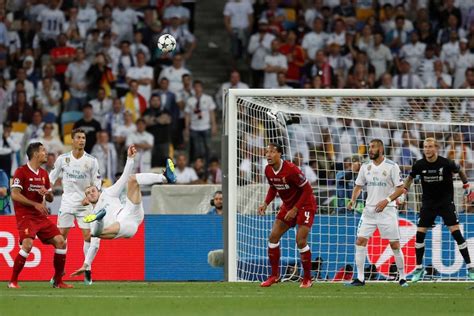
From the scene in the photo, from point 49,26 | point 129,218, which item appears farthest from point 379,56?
point 129,218

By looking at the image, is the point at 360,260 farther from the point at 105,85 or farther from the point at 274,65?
the point at 105,85

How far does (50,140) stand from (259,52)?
16.9 feet

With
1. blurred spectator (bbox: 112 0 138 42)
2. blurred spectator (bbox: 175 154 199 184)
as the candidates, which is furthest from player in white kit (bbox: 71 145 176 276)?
blurred spectator (bbox: 112 0 138 42)

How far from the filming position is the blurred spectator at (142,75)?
1043 inches

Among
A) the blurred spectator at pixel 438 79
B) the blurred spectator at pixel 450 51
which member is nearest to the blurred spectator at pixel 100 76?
the blurred spectator at pixel 438 79

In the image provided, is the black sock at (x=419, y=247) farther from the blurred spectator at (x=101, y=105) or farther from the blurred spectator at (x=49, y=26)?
the blurred spectator at (x=49, y=26)

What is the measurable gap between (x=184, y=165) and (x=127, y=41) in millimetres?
4048

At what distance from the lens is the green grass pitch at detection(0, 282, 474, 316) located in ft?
45.0

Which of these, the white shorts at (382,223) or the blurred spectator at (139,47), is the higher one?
the blurred spectator at (139,47)

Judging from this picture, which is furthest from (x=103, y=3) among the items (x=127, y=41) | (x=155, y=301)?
(x=155, y=301)

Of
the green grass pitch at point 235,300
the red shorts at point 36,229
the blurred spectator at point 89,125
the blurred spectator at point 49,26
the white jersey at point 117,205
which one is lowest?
the green grass pitch at point 235,300

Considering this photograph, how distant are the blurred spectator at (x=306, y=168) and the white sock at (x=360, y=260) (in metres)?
3.69

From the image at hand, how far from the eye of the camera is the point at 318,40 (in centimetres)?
2745

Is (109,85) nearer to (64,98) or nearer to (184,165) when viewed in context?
(64,98)
